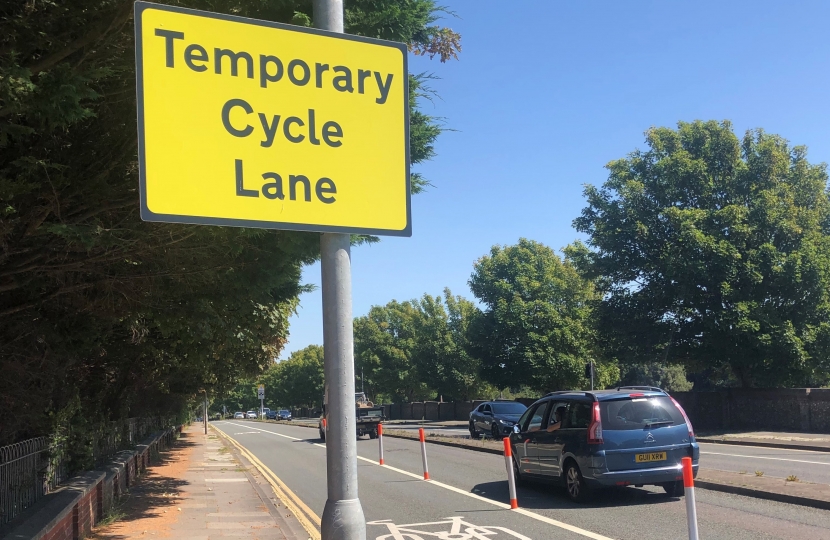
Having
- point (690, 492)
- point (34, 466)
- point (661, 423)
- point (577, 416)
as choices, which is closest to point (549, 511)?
point (577, 416)

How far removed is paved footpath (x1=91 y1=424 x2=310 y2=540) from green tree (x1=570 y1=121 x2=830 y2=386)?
65.6ft

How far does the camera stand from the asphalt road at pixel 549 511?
9.31 metres

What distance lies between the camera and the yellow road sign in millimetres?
3332

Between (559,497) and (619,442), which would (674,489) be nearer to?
(619,442)

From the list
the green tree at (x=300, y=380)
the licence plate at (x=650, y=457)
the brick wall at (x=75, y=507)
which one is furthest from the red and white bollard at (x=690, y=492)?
the green tree at (x=300, y=380)

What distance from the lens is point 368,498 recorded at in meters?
13.9

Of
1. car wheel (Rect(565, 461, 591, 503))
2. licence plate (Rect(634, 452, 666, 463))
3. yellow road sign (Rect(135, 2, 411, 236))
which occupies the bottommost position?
car wheel (Rect(565, 461, 591, 503))

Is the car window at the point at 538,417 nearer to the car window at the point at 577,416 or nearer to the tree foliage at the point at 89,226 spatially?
the car window at the point at 577,416

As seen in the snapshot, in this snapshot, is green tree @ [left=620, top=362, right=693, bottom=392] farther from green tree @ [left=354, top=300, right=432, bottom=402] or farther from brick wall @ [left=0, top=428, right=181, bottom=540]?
brick wall @ [left=0, top=428, right=181, bottom=540]

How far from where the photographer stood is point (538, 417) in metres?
13.8

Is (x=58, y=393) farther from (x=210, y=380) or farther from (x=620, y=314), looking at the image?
(x=620, y=314)

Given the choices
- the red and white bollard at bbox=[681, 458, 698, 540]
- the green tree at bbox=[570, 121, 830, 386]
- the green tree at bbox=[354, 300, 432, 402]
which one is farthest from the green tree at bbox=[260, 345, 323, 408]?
the red and white bollard at bbox=[681, 458, 698, 540]

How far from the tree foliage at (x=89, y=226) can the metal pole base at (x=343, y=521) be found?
3.44 m

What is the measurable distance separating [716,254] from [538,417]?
775 inches
